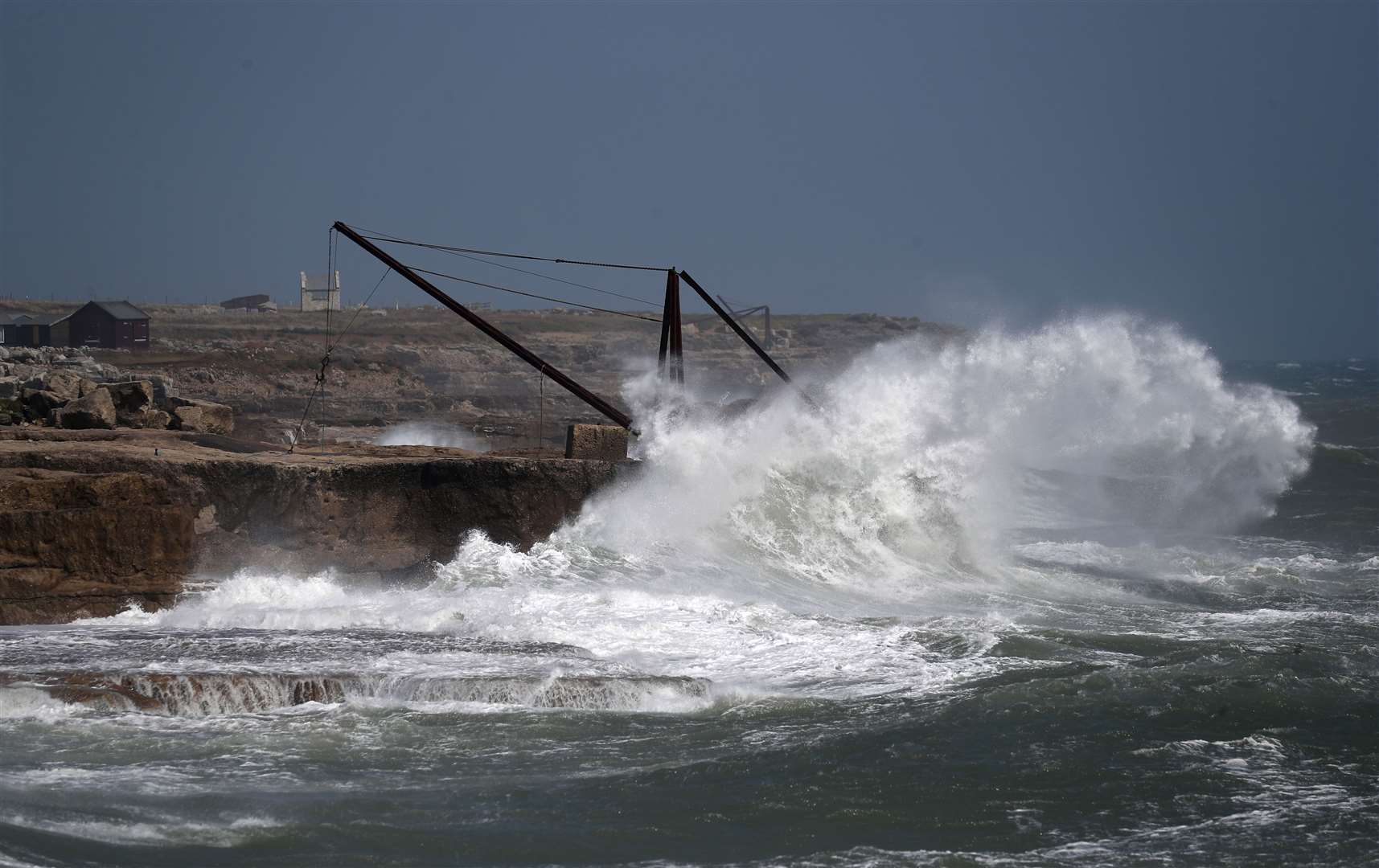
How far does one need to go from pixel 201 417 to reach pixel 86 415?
1.41 m

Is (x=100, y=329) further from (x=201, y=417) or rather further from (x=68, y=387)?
(x=201, y=417)

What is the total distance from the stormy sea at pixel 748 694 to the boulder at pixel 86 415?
4086 mm

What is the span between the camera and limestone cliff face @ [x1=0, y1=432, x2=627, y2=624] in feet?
36.6

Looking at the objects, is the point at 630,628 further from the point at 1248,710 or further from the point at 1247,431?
the point at 1247,431

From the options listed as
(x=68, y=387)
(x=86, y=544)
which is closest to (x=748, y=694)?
(x=86, y=544)

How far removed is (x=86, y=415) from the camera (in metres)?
14.9

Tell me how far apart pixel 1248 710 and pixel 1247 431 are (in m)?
18.4

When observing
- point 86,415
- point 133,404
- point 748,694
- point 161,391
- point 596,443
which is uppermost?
point 161,391

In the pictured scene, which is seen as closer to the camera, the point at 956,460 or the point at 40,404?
the point at 40,404

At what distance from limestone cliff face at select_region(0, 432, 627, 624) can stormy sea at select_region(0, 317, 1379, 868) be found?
0.31m

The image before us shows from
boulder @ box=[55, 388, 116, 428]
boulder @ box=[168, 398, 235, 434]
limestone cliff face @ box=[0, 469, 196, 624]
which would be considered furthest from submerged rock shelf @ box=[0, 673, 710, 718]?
boulder @ box=[168, 398, 235, 434]

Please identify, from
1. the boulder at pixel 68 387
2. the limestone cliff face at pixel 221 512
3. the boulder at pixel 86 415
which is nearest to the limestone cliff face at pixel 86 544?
Result: the limestone cliff face at pixel 221 512

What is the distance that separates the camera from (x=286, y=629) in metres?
10.7

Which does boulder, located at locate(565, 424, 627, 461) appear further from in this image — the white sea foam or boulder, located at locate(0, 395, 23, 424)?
boulder, located at locate(0, 395, 23, 424)
